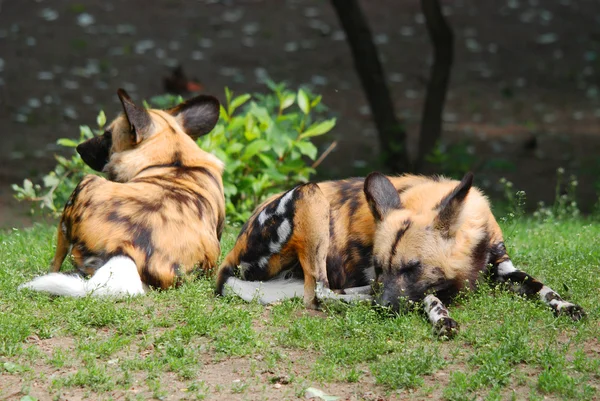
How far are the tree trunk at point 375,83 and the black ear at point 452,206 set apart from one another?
4.12 metres

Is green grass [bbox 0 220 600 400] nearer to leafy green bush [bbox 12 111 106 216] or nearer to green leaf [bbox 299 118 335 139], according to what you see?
leafy green bush [bbox 12 111 106 216]

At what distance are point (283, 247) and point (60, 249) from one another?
3.51 feet

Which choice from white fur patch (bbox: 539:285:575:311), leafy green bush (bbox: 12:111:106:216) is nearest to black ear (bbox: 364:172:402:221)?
white fur patch (bbox: 539:285:575:311)

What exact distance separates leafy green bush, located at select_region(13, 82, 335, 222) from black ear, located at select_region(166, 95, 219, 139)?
629 millimetres

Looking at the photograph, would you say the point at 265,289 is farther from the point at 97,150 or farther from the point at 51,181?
→ the point at 51,181

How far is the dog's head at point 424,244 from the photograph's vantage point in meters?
3.63

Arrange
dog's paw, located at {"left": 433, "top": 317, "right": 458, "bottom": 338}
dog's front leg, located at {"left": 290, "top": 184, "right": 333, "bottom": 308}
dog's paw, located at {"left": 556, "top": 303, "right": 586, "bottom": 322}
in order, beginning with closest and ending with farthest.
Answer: dog's paw, located at {"left": 433, "top": 317, "right": 458, "bottom": 338} → dog's paw, located at {"left": 556, "top": 303, "right": 586, "bottom": 322} → dog's front leg, located at {"left": 290, "top": 184, "right": 333, "bottom": 308}

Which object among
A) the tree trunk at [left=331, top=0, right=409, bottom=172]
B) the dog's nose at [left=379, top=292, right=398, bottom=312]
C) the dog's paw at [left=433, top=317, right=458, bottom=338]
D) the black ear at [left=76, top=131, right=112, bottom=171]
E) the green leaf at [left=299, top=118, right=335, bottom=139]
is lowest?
the tree trunk at [left=331, top=0, right=409, bottom=172]

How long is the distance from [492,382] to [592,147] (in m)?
7.07

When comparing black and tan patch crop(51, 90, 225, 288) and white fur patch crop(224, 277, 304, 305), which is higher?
black and tan patch crop(51, 90, 225, 288)

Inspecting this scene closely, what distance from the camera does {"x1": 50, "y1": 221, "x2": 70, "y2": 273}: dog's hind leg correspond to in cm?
407

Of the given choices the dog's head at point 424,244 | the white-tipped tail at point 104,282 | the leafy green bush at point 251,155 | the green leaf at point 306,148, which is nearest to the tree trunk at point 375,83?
the leafy green bush at point 251,155

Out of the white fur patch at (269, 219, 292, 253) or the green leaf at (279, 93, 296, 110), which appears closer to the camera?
the white fur patch at (269, 219, 292, 253)

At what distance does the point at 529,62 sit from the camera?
12.3m
